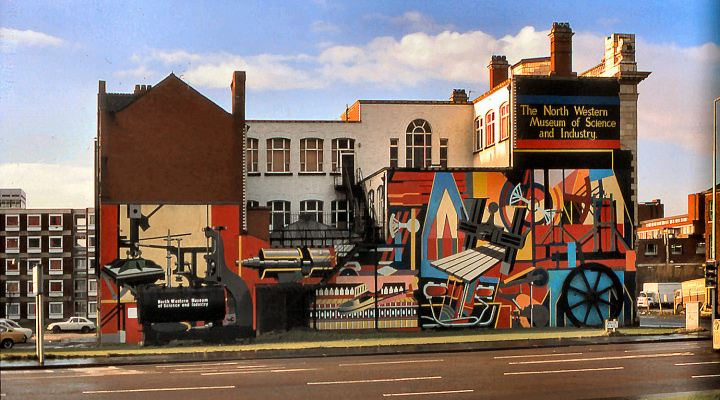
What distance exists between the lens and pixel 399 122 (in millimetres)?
47094

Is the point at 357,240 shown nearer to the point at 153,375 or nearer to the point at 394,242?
the point at 394,242

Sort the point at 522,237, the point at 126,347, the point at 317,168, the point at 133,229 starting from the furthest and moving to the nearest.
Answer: the point at 317,168, the point at 522,237, the point at 133,229, the point at 126,347

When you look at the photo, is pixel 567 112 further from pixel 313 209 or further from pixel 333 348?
pixel 333 348

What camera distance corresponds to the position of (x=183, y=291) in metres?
35.0

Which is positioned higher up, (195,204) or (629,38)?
(629,38)

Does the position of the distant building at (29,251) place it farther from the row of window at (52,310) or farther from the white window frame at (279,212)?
the white window frame at (279,212)

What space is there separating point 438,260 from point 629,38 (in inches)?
661

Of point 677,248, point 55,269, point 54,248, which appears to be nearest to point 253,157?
point 54,248

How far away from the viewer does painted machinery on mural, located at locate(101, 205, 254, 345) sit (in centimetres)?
3484

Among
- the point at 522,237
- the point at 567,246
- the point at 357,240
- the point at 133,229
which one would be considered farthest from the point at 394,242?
the point at 133,229

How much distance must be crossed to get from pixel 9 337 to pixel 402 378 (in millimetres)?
22743

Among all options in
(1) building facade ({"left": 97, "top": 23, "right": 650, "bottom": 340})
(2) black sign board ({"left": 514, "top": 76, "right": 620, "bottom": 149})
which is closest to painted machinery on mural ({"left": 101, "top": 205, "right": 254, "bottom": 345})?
(1) building facade ({"left": 97, "top": 23, "right": 650, "bottom": 340})

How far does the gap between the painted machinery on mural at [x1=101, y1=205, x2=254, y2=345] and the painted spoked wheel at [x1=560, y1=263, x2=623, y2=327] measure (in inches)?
684

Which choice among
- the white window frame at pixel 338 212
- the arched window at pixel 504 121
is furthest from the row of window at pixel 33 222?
the arched window at pixel 504 121
